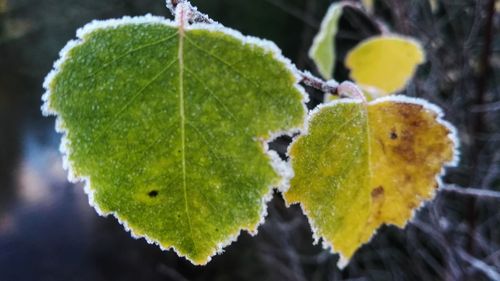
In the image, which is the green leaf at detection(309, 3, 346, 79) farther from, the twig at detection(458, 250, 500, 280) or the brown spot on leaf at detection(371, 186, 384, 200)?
the twig at detection(458, 250, 500, 280)

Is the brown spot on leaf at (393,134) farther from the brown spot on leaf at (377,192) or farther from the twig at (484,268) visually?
the twig at (484,268)

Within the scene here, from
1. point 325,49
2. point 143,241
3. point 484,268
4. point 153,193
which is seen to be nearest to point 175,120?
point 153,193

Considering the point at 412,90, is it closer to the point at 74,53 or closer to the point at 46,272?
the point at 74,53

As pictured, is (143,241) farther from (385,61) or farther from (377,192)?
(377,192)

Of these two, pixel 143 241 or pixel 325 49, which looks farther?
pixel 143 241

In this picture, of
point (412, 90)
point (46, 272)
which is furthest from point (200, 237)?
point (46, 272)

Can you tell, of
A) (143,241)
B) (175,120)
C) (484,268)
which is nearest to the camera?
(175,120)
